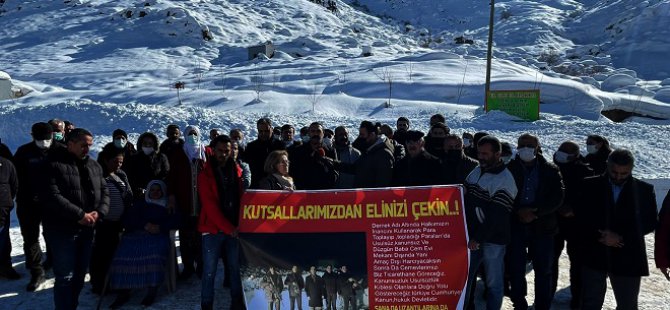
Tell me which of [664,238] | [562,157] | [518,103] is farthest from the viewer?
[518,103]

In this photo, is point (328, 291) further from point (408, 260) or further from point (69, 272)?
point (69, 272)

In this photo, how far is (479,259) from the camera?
4145mm

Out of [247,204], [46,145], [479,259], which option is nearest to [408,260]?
[479,259]

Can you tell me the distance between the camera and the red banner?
392cm

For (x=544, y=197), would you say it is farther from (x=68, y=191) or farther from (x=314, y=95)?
(x=314, y=95)

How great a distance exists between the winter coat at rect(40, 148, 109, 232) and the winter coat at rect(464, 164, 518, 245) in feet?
10.4

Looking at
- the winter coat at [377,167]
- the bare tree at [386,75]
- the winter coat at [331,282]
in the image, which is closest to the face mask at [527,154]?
the winter coat at [377,167]

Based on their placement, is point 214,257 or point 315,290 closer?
point 315,290

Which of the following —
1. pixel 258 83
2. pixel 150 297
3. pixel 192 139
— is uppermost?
pixel 258 83

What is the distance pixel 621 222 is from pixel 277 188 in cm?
268

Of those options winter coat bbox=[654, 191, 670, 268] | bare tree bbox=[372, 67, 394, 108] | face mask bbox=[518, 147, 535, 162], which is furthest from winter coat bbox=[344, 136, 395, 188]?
bare tree bbox=[372, 67, 394, 108]

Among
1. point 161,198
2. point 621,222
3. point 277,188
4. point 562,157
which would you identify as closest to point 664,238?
point 621,222

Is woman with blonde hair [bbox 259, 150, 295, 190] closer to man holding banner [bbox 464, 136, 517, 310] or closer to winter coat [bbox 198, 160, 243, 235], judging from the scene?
winter coat [bbox 198, 160, 243, 235]

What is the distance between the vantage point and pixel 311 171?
5336mm
